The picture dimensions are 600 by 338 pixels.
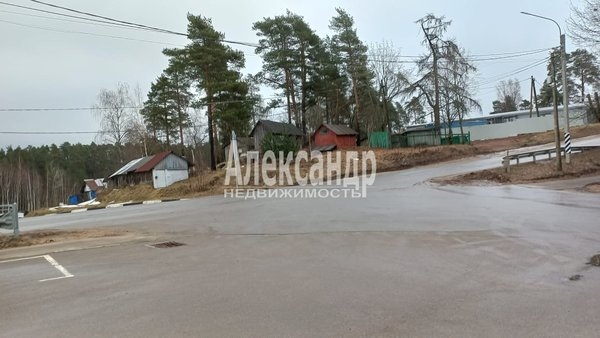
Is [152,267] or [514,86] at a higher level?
[514,86]

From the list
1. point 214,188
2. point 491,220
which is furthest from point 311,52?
point 491,220

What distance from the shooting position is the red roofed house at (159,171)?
47875 mm

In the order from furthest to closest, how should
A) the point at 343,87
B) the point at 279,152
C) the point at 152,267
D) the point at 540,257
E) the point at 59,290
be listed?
the point at 343,87 → the point at 279,152 → the point at 152,267 → the point at 540,257 → the point at 59,290

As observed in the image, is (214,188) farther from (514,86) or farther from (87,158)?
(514,86)

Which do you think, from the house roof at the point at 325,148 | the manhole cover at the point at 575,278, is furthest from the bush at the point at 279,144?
the manhole cover at the point at 575,278

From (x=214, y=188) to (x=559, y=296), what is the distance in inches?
1127

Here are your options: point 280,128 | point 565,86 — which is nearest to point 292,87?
point 280,128

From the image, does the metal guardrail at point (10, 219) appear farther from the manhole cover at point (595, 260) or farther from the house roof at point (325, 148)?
the house roof at point (325, 148)

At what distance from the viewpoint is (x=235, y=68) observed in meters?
50.1

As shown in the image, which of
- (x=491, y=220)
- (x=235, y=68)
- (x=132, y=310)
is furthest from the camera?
(x=235, y=68)

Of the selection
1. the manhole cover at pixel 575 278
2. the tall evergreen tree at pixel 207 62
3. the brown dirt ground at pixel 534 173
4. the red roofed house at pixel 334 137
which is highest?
the tall evergreen tree at pixel 207 62

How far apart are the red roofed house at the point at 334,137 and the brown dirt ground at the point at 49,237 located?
36.5m

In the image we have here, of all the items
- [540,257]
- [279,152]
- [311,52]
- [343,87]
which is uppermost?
[311,52]

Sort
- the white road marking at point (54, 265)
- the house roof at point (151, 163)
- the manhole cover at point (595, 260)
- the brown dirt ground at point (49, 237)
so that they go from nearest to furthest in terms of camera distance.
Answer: the manhole cover at point (595, 260) < the white road marking at point (54, 265) < the brown dirt ground at point (49, 237) < the house roof at point (151, 163)
